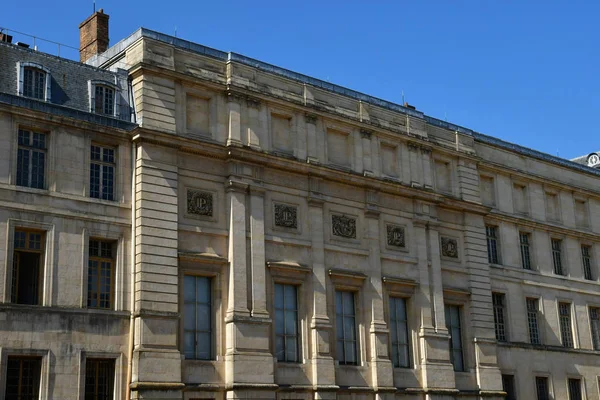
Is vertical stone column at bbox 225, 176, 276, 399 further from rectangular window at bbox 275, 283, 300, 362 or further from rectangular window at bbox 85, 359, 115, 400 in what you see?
rectangular window at bbox 85, 359, 115, 400

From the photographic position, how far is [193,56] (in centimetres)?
3247

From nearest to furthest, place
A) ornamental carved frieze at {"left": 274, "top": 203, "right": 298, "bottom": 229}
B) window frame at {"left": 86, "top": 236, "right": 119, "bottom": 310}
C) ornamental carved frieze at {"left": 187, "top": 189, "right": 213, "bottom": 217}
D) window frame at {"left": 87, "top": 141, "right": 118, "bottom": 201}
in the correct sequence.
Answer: window frame at {"left": 86, "top": 236, "right": 119, "bottom": 310} < window frame at {"left": 87, "top": 141, "right": 118, "bottom": 201} < ornamental carved frieze at {"left": 187, "top": 189, "right": 213, "bottom": 217} < ornamental carved frieze at {"left": 274, "top": 203, "right": 298, "bottom": 229}

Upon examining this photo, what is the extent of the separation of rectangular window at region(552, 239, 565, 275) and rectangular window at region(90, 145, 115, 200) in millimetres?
23254

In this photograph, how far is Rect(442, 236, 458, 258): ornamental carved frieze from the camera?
38.5 metres

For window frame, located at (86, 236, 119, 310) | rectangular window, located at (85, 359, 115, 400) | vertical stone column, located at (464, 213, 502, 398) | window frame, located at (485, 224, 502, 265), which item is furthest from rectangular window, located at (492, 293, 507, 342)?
rectangular window, located at (85, 359, 115, 400)

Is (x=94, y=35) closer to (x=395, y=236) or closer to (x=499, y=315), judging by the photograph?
(x=395, y=236)

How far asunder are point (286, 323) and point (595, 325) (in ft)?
63.2

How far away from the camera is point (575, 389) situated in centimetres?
4247

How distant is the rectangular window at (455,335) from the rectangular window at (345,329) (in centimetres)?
523

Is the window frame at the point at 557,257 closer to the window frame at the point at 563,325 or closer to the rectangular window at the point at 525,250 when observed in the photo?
the window frame at the point at 563,325

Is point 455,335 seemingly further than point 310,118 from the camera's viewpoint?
Yes

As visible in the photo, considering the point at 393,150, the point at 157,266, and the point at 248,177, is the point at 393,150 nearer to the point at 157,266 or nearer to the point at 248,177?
the point at 248,177

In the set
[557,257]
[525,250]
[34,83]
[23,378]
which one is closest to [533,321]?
[525,250]

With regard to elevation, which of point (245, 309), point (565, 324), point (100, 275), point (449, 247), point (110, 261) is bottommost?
point (245, 309)
